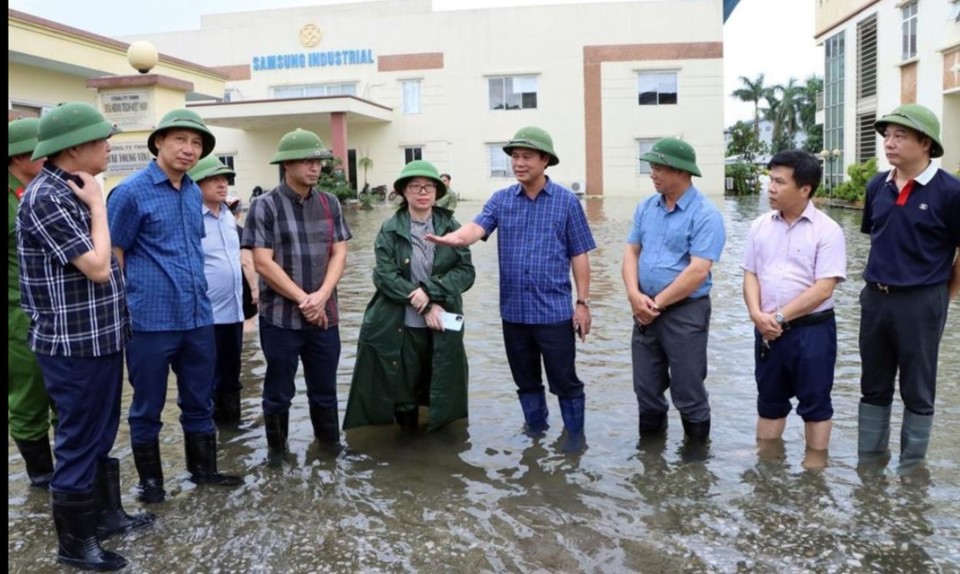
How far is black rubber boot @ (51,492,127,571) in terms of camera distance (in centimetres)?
347

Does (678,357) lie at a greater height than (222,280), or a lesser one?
lesser

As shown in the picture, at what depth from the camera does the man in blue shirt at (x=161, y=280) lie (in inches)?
157

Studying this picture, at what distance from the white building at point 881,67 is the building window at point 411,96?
16648mm

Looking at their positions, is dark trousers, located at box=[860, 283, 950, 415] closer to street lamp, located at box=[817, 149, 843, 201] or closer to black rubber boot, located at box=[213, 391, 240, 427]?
black rubber boot, located at box=[213, 391, 240, 427]

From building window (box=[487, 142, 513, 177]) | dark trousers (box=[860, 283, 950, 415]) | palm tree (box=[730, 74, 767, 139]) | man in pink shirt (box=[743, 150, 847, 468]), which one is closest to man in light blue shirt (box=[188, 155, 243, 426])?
man in pink shirt (box=[743, 150, 847, 468])

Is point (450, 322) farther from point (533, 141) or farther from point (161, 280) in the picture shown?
point (161, 280)

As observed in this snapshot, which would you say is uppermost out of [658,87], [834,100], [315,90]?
[315,90]

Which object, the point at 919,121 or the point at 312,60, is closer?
the point at 919,121

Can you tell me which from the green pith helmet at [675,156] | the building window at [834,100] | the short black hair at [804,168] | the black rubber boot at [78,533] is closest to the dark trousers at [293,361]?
the black rubber boot at [78,533]

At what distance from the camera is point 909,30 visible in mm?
24234

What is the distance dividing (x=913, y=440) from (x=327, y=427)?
133 inches

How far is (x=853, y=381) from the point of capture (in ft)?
20.9

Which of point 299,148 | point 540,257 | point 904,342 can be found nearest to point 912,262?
point 904,342

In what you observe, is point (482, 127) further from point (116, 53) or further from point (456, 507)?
point (456, 507)
